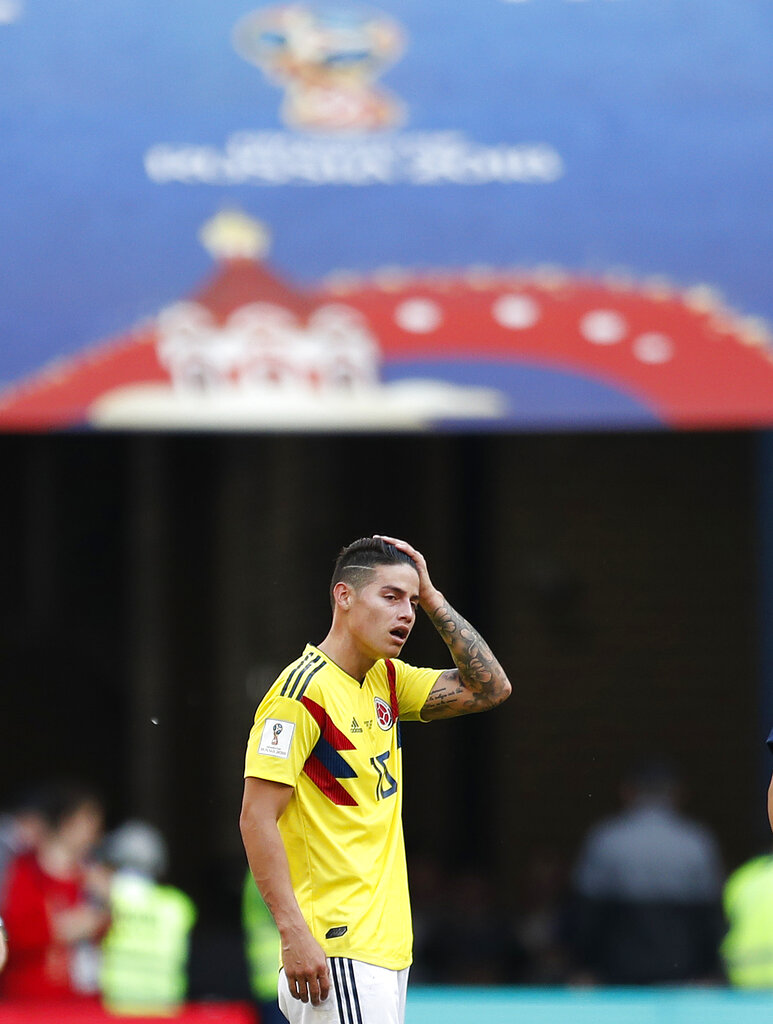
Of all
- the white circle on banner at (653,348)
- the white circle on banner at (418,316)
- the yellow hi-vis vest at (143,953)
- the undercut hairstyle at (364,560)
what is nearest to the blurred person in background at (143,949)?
the yellow hi-vis vest at (143,953)

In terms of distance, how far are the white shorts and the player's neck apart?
81 centimetres

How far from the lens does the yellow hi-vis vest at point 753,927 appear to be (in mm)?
7598

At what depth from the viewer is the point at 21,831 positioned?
8570 millimetres

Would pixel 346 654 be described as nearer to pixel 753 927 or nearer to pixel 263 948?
pixel 263 948

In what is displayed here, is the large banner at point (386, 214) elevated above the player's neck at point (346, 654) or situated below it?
above

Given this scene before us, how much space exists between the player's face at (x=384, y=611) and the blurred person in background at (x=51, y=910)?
12.2 feet

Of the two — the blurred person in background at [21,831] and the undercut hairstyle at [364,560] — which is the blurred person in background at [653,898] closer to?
the blurred person in background at [21,831]

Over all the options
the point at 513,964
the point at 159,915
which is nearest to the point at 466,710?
the point at 159,915

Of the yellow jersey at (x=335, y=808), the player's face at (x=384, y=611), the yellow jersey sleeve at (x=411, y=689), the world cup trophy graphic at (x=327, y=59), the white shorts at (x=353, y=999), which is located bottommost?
the white shorts at (x=353, y=999)

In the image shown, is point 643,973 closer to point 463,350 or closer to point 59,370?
point 463,350

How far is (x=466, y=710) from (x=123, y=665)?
10469 millimetres

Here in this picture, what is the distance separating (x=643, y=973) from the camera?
8469mm

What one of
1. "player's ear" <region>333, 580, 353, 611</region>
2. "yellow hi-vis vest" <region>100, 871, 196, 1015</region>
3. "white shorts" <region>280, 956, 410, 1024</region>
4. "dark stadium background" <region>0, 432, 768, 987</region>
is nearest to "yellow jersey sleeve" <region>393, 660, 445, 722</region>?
"player's ear" <region>333, 580, 353, 611</region>

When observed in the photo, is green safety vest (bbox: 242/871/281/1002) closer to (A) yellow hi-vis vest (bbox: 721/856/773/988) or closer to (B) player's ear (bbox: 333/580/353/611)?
(A) yellow hi-vis vest (bbox: 721/856/773/988)
